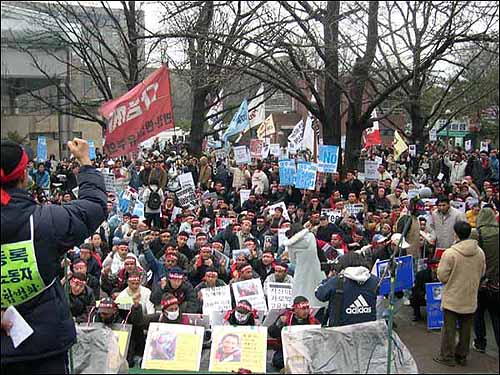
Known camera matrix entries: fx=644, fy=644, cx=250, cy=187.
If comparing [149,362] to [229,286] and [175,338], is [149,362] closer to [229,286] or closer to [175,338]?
[175,338]

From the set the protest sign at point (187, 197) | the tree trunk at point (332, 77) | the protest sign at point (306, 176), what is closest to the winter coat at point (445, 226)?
the protest sign at point (306, 176)

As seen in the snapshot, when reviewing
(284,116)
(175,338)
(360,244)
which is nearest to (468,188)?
(360,244)

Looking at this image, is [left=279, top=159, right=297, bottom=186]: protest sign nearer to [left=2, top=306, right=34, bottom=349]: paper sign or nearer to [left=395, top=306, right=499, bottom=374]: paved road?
[left=395, top=306, right=499, bottom=374]: paved road

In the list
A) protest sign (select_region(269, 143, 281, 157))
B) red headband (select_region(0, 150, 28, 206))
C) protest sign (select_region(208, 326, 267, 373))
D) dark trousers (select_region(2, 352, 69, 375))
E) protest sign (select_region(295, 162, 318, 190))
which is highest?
protest sign (select_region(269, 143, 281, 157))

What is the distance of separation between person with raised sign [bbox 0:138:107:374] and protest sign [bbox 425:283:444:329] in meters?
6.02

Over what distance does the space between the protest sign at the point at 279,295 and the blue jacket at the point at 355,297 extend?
62.3 inches

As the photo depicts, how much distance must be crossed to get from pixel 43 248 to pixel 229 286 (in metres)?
5.44

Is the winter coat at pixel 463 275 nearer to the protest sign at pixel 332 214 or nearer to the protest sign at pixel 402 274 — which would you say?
the protest sign at pixel 402 274

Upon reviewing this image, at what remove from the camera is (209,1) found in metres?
14.0

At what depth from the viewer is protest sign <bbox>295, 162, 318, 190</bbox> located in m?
14.0

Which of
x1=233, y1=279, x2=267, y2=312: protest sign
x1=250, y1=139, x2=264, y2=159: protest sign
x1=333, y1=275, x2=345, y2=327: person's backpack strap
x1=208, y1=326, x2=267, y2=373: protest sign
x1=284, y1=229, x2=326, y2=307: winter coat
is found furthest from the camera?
x1=250, y1=139, x2=264, y2=159: protest sign

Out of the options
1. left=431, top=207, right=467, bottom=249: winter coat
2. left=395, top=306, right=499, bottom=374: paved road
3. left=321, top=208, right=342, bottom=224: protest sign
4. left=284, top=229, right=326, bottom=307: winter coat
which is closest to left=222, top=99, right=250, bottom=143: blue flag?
left=321, top=208, right=342, bottom=224: protest sign

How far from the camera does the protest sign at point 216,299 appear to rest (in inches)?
310

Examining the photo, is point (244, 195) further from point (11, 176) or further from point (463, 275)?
point (11, 176)
